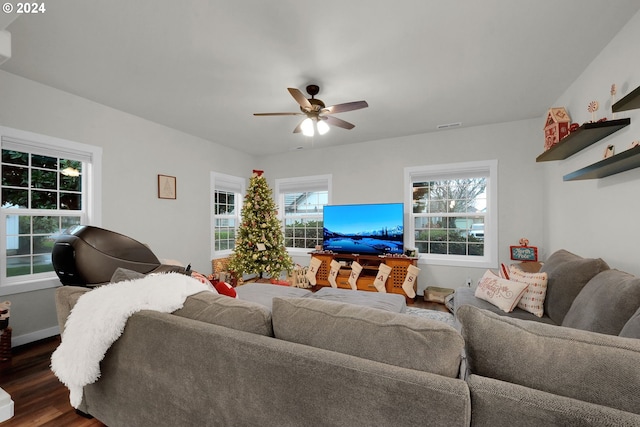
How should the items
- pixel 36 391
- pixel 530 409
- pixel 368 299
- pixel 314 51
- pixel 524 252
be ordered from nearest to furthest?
1. pixel 530 409
2. pixel 36 391
3. pixel 314 51
4. pixel 368 299
5. pixel 524 252

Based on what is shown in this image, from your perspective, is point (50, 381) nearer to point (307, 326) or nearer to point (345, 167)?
point (307, 326)

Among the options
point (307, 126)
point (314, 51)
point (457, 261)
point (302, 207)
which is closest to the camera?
point (314, 51)

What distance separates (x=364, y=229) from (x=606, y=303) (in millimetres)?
3113

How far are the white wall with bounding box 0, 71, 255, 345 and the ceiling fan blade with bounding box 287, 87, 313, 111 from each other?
7.60 ft

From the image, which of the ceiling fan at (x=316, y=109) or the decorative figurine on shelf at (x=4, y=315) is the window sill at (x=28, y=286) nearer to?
the decorative figurine on shelf at (x=4, y=315)

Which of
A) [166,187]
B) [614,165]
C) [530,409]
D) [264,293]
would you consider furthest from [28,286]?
[614,165]

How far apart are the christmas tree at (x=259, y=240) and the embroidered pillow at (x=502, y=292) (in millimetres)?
2737

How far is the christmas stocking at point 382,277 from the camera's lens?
402 centimetres

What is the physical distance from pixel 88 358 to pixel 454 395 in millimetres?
1477

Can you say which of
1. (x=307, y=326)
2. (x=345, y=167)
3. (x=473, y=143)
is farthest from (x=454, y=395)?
(x=345, y=167)

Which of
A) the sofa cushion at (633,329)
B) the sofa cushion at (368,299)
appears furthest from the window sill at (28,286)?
the sofa cushion at (633,329)

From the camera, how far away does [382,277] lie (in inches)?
159

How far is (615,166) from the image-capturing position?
1859 millimetres

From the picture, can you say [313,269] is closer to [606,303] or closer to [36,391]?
[36,391]
